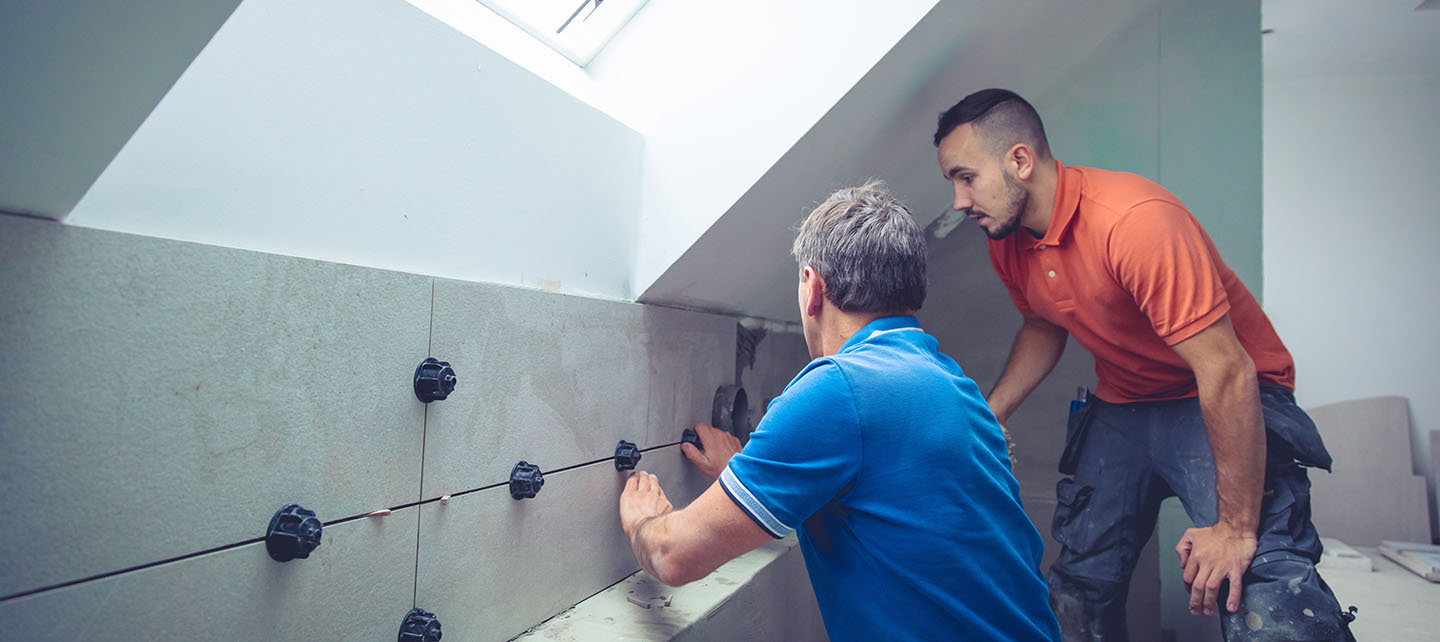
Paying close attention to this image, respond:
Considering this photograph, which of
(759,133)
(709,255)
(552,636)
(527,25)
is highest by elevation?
(527,25)

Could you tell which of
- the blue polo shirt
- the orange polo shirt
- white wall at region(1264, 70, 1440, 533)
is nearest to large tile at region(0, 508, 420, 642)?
the blue polo shirt

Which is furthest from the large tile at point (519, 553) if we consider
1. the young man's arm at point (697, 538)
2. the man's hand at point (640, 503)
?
the young man's arm at point (697, 538)

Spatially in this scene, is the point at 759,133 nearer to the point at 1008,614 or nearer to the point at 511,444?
the point at 511,444

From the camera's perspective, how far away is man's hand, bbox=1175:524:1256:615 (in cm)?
148

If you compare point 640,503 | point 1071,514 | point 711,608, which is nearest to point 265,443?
point 640,503

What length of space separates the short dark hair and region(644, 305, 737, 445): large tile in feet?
3.01

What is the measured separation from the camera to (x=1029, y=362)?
2051 millimetres

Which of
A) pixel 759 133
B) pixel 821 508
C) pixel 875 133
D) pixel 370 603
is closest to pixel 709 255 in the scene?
pixel 759 133

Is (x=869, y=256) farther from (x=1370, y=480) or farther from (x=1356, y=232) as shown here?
(x=1356, y=232)

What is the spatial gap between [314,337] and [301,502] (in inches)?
9.1

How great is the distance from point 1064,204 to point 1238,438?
0.63 meters

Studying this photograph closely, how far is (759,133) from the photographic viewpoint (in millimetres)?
1654

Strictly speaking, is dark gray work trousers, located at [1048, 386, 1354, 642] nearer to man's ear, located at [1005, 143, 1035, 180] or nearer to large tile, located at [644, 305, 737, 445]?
man's ear, located at [1005, 143, 1035, 180]

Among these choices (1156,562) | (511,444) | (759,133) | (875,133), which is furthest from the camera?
(1156,562)
